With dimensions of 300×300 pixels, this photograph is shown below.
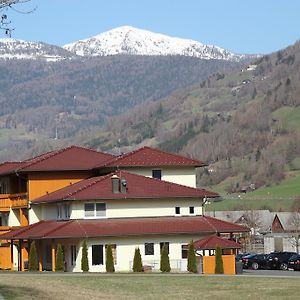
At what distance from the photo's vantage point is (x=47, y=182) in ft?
277

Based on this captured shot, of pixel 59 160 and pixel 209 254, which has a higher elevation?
pixel 59 160

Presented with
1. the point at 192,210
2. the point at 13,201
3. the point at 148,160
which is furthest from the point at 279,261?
the point at 13,201

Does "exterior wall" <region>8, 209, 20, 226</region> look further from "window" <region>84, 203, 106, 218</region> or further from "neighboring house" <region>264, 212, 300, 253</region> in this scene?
"neighboring house" <region>264, 212, 300, 253</region>

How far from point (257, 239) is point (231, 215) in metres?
30.8

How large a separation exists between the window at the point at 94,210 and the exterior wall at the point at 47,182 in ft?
26.5

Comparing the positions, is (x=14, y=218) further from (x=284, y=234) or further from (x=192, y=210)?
(x=284, y=234)

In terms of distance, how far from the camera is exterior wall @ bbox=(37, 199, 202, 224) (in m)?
76.1

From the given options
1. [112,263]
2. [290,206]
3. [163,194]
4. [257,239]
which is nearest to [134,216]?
[163,194]

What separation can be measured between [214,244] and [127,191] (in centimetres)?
852

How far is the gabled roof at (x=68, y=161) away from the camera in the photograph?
8419 centimetres

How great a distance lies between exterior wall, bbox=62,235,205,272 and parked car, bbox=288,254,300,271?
744 centimetres

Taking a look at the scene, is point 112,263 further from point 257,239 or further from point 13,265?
point 257,239

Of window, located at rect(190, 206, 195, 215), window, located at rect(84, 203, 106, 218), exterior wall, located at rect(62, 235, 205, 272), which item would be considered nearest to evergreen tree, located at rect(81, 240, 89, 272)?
exterior wall, located at rect(62, 235, 205, 272)

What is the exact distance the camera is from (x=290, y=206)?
19512 cm
